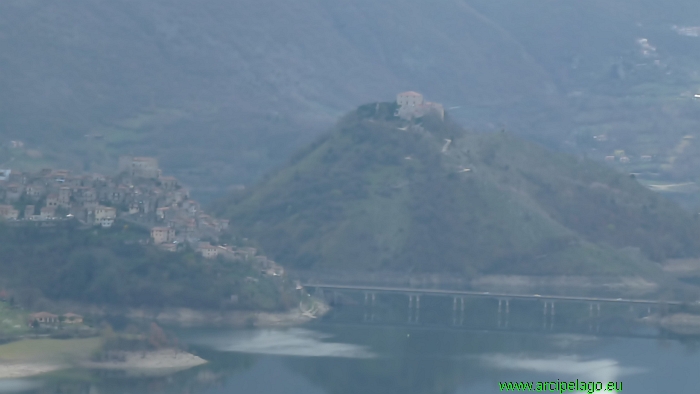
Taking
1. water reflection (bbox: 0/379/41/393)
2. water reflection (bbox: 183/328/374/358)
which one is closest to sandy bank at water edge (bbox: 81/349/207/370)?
water reflection (bbox: 183/328/374/358)

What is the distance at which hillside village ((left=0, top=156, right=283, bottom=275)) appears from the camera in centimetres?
8719

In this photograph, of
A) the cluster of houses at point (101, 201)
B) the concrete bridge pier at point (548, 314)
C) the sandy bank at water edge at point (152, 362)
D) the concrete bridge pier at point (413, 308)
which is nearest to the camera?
the sandy bank at water edge at point (152, 362)

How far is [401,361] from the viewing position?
→ 7312 centimetres

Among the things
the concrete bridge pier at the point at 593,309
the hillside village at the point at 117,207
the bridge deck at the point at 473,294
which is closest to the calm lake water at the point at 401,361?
the concrete bridge pier at the point at 593,309

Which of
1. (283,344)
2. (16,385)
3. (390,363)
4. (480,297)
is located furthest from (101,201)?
(16,385)

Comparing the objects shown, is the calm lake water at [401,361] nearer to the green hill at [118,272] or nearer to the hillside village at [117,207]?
the green hill at [118,272]

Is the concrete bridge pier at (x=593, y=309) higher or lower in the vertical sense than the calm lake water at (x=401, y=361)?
higher

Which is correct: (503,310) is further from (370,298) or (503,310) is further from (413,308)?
(370,298)

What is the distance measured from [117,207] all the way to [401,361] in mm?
21244

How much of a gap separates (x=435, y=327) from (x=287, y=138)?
257ft

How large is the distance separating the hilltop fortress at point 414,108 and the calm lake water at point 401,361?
31870mm

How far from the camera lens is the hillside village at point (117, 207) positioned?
286 ft

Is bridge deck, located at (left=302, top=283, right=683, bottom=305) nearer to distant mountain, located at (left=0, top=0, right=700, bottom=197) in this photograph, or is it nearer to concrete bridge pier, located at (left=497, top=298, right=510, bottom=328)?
concrete bridge pier, located at (left=497, top=298, right=510, bottom=328)

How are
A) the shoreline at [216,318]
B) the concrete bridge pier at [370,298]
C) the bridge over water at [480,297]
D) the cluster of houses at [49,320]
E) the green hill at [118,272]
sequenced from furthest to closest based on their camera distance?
the concrete bridge pier at [370,298] → the bridge over water at [480,297] → the green hill at [118,272] → the shoreline at [216,318] → the cluster of houses at [49,320]
